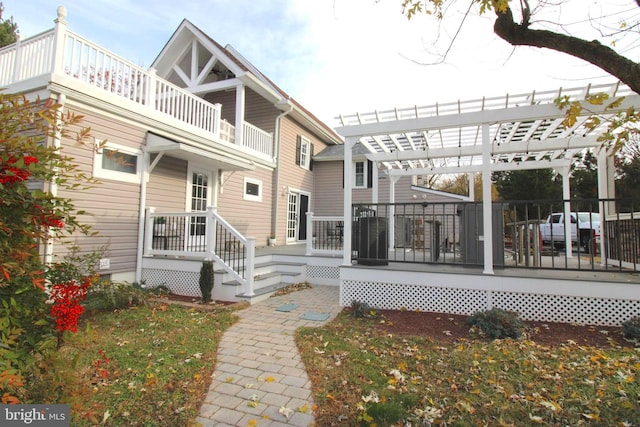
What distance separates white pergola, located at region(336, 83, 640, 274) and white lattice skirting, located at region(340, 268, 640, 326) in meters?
0.40

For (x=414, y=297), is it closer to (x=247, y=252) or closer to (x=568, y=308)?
(x=568, y=308)

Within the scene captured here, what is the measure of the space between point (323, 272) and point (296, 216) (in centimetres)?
554

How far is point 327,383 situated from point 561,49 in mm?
3634

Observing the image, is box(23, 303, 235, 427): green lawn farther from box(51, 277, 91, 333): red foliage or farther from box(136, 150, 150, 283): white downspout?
box(136, 150, 150, 283): white downspout

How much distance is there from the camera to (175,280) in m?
7.25

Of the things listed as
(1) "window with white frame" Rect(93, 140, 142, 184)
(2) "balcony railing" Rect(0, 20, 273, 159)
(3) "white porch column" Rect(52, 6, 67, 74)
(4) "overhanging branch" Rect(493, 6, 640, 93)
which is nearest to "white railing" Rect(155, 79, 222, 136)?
(2) "balcony railing" Rect(0, 20, 273, 159)

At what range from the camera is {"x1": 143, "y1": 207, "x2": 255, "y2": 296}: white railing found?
6719 millimetres

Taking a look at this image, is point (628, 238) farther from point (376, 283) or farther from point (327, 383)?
point (327, 383)

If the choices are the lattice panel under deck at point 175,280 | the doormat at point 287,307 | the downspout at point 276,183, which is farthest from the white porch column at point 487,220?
the downspout at point 276,183

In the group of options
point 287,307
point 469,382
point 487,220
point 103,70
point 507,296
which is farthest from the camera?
point 103,70

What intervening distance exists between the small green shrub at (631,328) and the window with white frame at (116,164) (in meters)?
8.27

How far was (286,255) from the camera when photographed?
9.17m

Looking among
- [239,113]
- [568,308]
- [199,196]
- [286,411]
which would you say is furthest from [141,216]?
[568,308]

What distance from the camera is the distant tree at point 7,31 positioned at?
13641 mm
